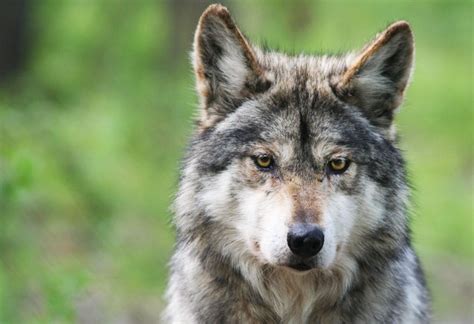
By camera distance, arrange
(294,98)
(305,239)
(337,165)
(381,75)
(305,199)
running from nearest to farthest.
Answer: (305,239), (305,199), (337,165), (294,98), (381,75)

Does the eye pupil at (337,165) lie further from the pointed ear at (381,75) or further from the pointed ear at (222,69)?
the pointed ear at (222,69)

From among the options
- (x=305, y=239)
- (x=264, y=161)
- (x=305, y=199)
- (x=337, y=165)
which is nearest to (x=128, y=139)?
(x=264, y=161)

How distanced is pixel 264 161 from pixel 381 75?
91cm

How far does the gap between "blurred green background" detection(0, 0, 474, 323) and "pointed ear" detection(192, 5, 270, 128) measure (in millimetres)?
662

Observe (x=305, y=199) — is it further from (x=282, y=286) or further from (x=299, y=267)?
(x=282, y=286)

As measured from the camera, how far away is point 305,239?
4.93 metres

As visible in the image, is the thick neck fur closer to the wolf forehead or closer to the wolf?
the wolf

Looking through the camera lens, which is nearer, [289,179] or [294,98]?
[289,179]

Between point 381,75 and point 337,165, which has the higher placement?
point 381,75

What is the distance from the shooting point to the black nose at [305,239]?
4.92 m

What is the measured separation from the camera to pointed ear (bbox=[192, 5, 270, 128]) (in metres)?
5.57

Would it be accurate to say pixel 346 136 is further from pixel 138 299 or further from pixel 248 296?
pixel 138 299

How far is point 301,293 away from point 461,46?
13582 mm

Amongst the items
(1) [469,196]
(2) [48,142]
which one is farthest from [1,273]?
(1) [469,196]
